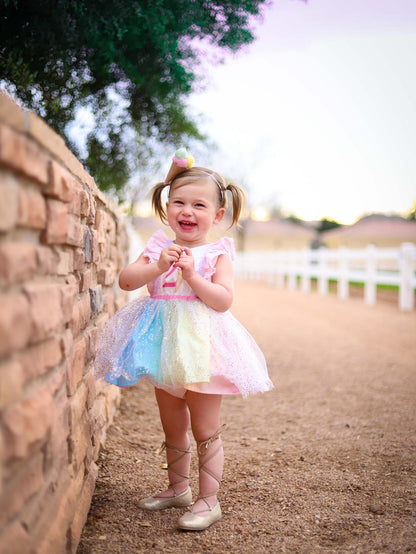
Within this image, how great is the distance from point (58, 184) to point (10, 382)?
0.67m

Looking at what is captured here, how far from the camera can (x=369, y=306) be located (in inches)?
439

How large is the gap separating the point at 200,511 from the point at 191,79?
146 inches

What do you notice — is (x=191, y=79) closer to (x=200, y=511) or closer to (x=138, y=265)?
(x=138, y=265)

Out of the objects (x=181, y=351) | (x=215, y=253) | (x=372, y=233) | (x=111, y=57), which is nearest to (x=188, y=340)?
(x=181, y=351)

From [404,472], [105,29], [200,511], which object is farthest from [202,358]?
[105,29]

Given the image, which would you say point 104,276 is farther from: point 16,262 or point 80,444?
point 16,262

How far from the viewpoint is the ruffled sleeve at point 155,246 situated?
2.57 metres

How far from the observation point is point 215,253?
251cm

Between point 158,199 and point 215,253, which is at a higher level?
point 158,199

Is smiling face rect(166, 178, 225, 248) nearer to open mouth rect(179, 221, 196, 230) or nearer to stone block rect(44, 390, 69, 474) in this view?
open mouth rect(179, 221, 196, 230)

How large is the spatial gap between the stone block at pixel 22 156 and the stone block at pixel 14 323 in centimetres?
33

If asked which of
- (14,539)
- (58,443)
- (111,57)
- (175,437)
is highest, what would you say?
(111,57)

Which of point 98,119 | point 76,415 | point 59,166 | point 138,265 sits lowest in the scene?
point 76,415

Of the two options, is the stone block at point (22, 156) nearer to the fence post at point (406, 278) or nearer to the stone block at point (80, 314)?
the stone block at point (80, 314)
